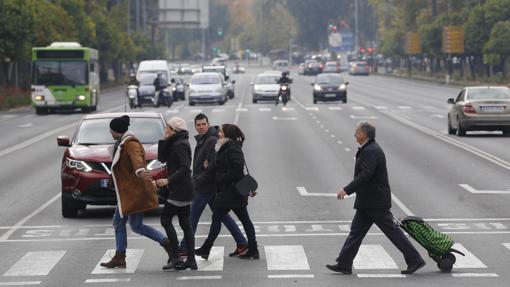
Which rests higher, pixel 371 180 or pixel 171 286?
pixel 371 180

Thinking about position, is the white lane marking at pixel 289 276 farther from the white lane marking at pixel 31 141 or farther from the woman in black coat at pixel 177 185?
the white lane marking at pixel 31 141

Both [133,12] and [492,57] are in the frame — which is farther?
[133,12]

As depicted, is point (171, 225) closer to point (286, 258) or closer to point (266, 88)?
point (286, 258)

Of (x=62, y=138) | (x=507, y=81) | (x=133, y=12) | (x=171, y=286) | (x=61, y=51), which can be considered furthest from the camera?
(x=133, y=12)

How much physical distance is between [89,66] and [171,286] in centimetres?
4557

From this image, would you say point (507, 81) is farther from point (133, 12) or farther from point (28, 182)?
point (133, 12)

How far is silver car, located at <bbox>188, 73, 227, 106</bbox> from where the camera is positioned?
2670 inches

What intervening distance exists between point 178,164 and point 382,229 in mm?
2254

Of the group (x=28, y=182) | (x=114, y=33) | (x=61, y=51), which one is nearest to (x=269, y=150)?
(x=28, y=182)

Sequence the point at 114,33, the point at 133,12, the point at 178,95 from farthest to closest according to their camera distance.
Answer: the point at 133,12
the point at 114,33
the point at 178,95

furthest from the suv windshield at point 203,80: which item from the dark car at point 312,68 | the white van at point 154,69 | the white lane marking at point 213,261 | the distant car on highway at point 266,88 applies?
the dark car at point 312,68

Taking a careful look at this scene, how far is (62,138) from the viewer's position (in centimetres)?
1948

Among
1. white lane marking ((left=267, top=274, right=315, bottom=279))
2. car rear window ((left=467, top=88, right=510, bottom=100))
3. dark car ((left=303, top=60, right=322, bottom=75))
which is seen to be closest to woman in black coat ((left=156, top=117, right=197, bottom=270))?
white lane marking ((left=267, top=274, right=315, bottom=279))

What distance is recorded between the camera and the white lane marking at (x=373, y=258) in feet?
47.9
